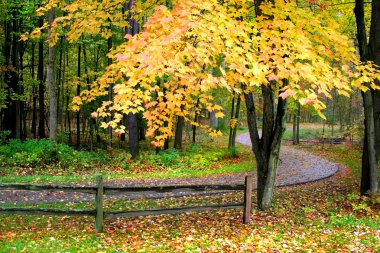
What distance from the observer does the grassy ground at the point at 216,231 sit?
22.9 feet

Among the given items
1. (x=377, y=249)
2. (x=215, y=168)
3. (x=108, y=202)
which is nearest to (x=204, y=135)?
(x=215, y=168)

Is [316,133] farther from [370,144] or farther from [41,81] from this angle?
[370,144]

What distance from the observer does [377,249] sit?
24.1 ft

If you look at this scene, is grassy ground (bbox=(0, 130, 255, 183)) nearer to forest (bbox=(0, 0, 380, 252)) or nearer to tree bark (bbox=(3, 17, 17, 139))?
forest (bbox=(0, 0, 380, 252))

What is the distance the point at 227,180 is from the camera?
16781mm

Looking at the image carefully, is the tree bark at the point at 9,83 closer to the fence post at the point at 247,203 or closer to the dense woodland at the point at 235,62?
the dense woodland at the point at 235,62

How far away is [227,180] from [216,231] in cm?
881

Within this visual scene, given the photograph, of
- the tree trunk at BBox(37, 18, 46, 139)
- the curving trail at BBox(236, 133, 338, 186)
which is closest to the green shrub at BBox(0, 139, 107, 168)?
the tree trunk at BBox(37, 18, 46, 139)

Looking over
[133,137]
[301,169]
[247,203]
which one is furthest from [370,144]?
[133,137]

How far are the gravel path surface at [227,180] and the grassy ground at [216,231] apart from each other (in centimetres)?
146

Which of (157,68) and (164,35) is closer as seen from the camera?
(157,68)

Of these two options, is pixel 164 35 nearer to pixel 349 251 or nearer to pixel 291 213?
pixel 349 251

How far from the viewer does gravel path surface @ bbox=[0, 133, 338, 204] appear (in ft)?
38.2

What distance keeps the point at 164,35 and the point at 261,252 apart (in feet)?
15.8
